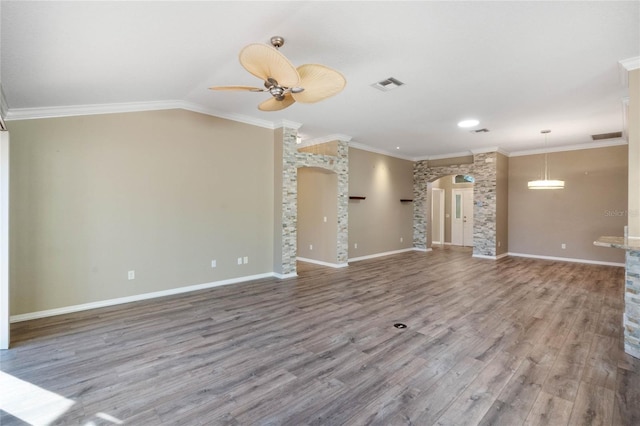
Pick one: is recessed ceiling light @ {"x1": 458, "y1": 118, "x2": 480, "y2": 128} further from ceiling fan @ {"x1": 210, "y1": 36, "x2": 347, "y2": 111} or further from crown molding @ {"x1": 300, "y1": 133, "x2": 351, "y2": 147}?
ceiling fan @ {"x1": 210, "y1": 36, "x2": 347, "y2": 111}

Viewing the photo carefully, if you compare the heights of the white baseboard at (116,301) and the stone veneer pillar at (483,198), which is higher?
the stone veneer pillar at (483,198)

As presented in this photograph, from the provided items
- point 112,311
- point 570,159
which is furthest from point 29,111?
point 570,159

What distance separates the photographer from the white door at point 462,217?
36.5 ft

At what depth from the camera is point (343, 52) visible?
3086mm

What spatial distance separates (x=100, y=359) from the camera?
110 inches

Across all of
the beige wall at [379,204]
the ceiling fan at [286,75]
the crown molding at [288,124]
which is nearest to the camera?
the ceiling fan at [286,75]

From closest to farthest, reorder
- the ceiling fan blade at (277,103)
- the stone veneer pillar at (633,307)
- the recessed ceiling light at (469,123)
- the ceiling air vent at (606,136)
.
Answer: the stone veneer pillar at (633,307)
the ceiling fan blade at (277,103)
the recessed ceiling light at (469,123)
the ceiling air vent at (606,136)

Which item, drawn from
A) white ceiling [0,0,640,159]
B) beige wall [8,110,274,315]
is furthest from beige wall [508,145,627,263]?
beige wall [8,110,274,315]

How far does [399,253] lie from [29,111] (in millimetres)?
8431

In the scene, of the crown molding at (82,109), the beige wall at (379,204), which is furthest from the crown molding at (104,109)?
the beige wall at (379,204)

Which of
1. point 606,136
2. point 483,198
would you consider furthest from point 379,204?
point 606,136

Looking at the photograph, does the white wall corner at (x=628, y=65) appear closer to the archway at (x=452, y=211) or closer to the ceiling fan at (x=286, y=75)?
the ceiling fan at (x=286, y=75)

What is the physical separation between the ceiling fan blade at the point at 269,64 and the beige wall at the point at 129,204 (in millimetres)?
2883

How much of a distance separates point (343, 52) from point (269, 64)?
109 centimetres
